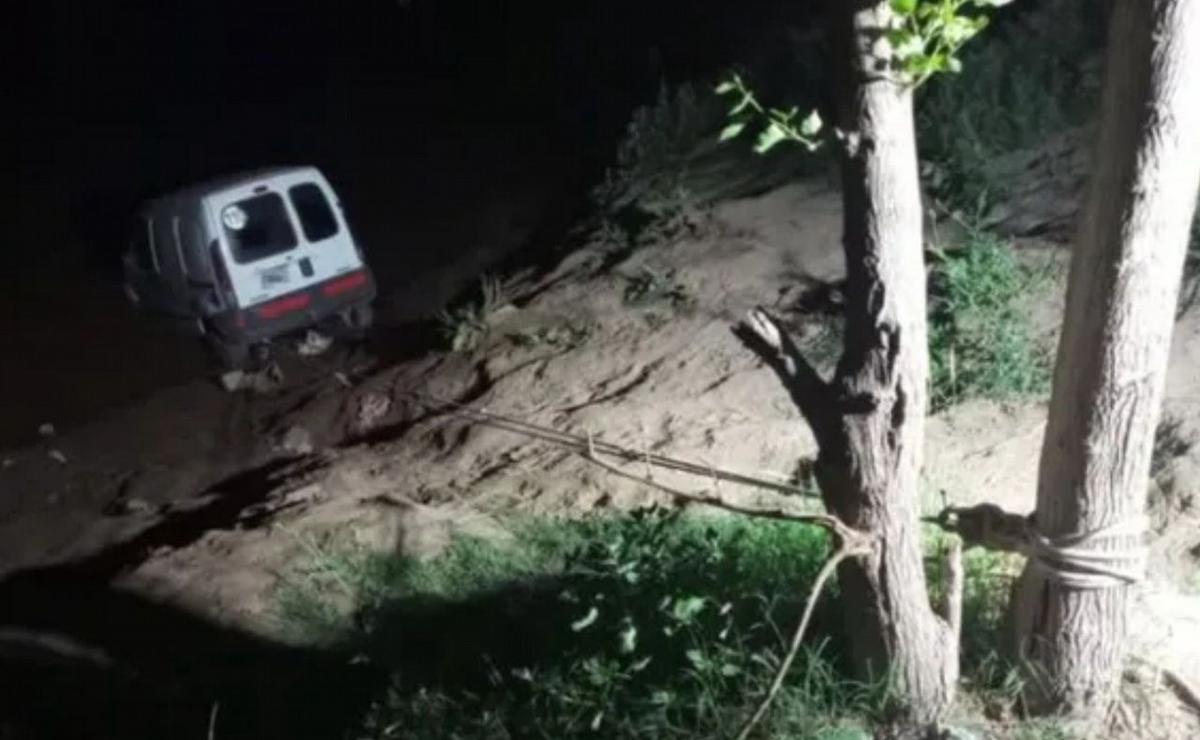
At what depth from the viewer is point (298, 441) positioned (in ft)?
34.5

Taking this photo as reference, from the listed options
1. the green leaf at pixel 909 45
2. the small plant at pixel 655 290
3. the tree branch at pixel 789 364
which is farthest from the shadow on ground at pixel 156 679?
the small plant at pixel 655 290

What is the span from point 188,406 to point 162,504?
2.45 metres

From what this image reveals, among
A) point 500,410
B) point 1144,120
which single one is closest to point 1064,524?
point 1144,120

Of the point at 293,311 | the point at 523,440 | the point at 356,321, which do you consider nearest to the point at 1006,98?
the point at 523,440

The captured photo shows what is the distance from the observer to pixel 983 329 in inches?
297

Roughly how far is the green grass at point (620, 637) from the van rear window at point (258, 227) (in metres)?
5.94

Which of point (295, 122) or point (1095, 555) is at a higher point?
point (295, 122)

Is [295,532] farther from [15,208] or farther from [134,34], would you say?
[134,34]

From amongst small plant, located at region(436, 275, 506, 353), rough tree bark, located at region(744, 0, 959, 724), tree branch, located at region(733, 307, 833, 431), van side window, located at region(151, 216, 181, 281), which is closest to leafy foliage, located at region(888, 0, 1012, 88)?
rough tree bark, located at region(744, 0, 959, 724)

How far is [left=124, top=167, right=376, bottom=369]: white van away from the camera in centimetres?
1205

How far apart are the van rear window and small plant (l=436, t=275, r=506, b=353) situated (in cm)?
167

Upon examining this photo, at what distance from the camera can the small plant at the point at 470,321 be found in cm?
1069

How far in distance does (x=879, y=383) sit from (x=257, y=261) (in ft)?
28.9

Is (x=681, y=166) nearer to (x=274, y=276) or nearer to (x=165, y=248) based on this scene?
(x=274, y=276)
